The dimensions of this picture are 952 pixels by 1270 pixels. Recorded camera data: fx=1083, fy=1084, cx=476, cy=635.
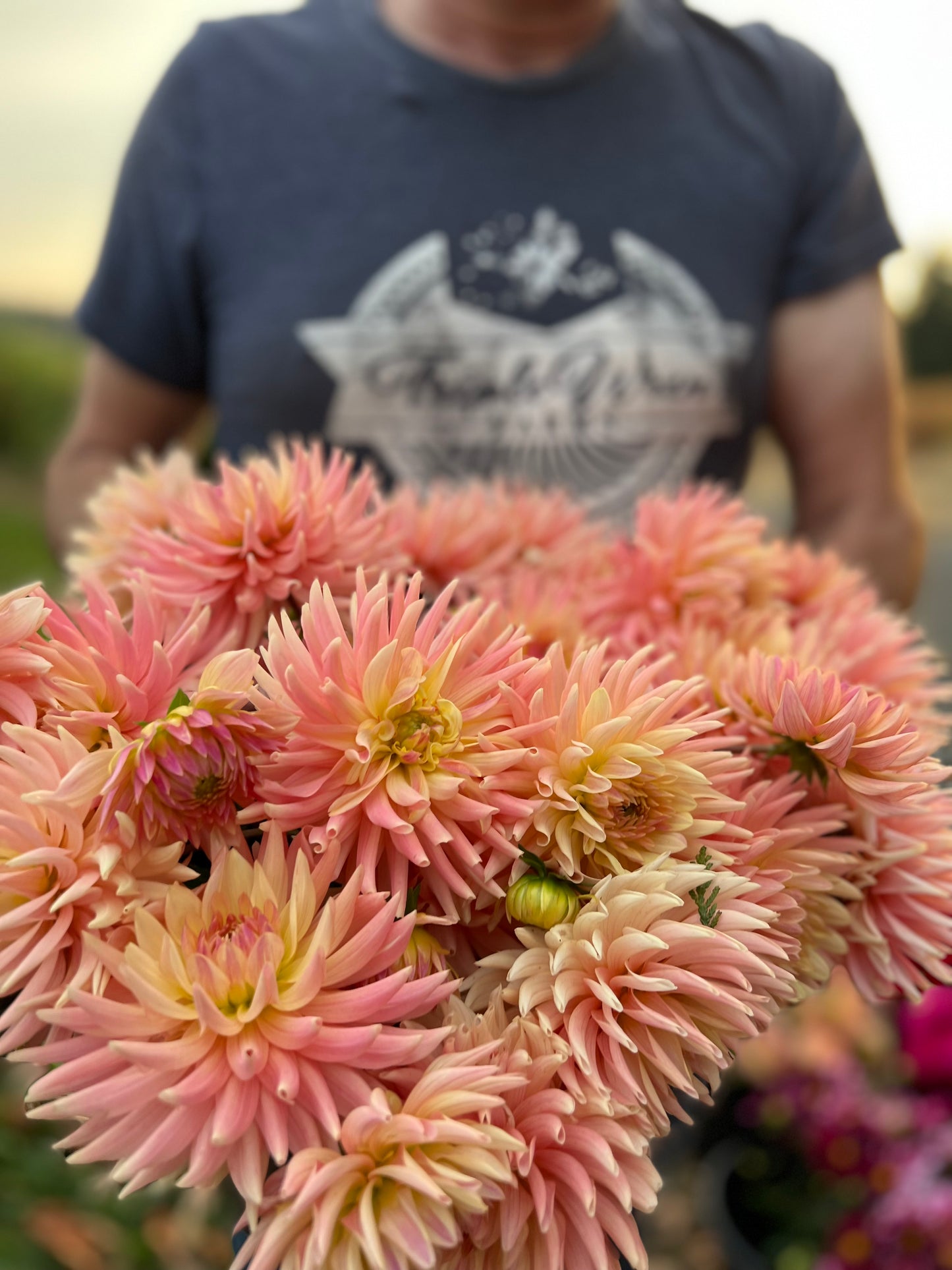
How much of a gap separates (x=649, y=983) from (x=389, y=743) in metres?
0.07

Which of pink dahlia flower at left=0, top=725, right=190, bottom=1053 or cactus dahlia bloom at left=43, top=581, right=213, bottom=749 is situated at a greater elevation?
cactus dahlia bloom at left=43, top=581, right=213, bottom=749

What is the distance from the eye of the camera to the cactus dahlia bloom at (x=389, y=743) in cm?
23

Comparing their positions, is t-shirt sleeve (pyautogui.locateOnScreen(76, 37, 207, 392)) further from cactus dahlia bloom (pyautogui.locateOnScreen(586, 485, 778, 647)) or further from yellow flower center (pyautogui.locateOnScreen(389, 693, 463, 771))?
yellow flower center (pyautogui.locateOnScreen(389, 693, 463, 771))

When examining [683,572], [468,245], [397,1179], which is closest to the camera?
[397,1179]

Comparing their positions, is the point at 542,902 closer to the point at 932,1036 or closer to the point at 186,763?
the point at 186,763

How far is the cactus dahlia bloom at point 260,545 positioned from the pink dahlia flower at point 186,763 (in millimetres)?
59

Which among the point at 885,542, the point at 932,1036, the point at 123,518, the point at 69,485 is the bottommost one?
the point at 932,1036

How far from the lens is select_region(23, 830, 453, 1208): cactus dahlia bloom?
0.21 m

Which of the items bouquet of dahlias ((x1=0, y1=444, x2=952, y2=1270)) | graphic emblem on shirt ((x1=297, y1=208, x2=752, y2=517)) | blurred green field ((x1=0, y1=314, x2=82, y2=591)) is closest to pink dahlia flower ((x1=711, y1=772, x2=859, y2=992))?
bouquet of dahlias ((x1=0, y1=444, x2=952, y2=1270))

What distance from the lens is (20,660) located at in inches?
9.7

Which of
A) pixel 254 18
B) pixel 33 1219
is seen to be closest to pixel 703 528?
pixel 254 18

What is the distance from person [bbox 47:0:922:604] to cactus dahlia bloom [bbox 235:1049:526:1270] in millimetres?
624

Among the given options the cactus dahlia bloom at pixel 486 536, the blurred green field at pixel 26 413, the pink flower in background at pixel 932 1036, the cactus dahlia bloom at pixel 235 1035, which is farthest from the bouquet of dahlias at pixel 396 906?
the blurred green field at pixel 26 413

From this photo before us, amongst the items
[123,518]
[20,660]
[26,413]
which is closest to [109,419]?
[123,518]
